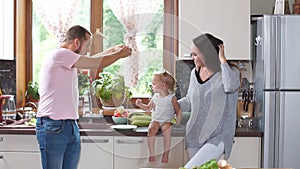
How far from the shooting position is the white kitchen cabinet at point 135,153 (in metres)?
3.06

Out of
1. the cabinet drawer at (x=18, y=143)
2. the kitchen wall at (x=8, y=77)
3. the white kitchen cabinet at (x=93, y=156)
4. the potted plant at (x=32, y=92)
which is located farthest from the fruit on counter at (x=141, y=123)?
the kitchen wall at (x=8, y=77)

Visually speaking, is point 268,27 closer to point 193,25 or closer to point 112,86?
point 193,25

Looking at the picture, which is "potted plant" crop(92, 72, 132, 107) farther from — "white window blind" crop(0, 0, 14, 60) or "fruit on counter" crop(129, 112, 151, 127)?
"white window blind" crop(0, 0, 14, 60)

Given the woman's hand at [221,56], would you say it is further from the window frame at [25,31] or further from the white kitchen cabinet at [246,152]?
the window frame at [25,31]

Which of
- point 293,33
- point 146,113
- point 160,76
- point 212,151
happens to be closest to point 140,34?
point 160,76

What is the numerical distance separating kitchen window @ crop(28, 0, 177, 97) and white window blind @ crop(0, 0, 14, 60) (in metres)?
0.31

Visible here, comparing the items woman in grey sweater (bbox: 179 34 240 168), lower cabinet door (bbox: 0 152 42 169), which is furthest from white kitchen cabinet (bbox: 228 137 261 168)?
lower cabinet door (bbox: 0 152 42 169)

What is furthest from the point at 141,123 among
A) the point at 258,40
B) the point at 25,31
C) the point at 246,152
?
the point at 25,31

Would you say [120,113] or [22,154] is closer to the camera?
[120,113]

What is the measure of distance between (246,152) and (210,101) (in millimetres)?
696

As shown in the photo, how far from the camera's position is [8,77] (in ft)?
12.0

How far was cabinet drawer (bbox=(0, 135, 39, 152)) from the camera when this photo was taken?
3.14 meters

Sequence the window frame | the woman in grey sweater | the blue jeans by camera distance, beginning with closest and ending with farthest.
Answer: the woman in grey sweater, the blue jeans, the window frame

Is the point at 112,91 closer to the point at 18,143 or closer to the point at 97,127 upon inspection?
the point at 97,127
